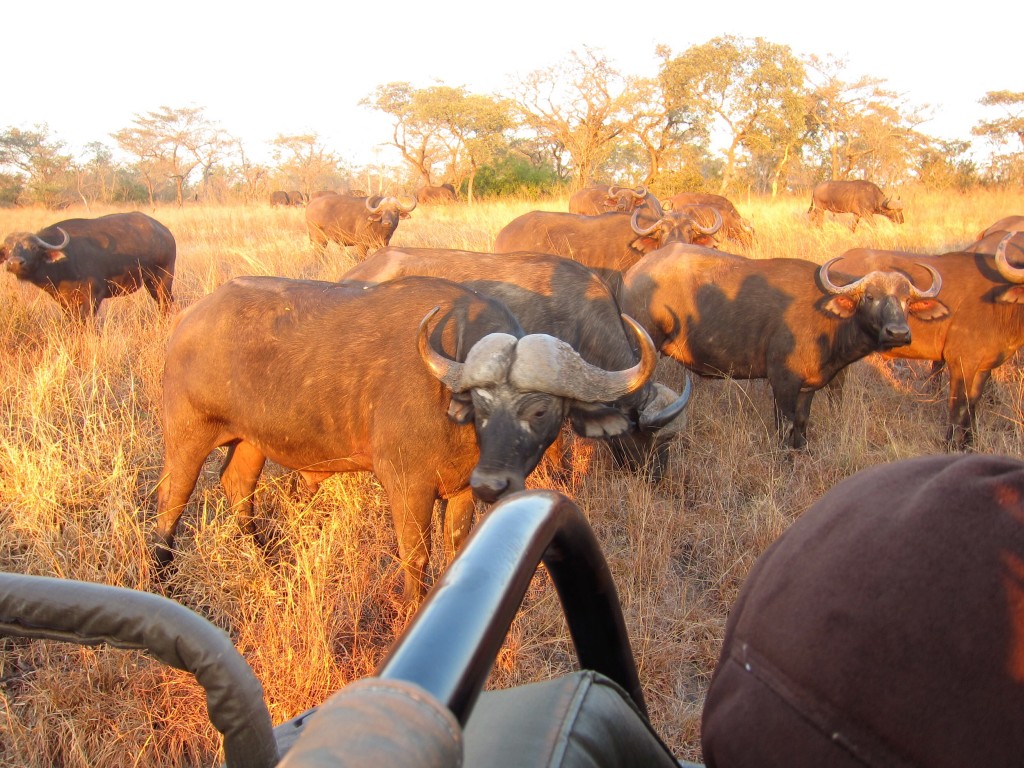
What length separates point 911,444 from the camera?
5.57 meters

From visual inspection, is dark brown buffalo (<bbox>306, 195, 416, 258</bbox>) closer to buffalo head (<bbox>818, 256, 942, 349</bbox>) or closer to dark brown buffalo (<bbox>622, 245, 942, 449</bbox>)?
dark brown buffalo (<bbox>622, 245, 942, 449</bbox>)

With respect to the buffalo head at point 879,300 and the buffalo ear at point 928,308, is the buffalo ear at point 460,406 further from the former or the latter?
the buffalo ear at point 928,308

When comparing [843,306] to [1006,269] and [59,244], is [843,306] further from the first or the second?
[59,244]

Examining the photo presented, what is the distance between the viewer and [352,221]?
15648 mm

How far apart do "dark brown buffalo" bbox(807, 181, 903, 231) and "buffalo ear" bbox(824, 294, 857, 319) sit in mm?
13425

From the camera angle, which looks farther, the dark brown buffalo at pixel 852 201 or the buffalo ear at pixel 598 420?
the dark brown buffalo at pixel 852 201

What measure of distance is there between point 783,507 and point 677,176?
69.3 ft

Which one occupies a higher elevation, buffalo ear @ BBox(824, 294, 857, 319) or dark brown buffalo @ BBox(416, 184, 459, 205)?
buffalo ear @ BBox(824, 294, 857, 319)

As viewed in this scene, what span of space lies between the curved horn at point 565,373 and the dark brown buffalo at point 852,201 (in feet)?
53.4

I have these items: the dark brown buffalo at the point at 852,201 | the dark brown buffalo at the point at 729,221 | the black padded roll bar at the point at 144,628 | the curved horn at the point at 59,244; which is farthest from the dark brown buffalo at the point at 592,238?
the dark brown buffalo at the point at 852,201

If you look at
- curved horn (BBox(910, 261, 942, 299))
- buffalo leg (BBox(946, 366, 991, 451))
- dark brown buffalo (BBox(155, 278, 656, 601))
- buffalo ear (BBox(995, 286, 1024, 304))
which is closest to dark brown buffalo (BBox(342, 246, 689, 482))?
dark brown buffalo (BBox(155, 278, 656, 601))

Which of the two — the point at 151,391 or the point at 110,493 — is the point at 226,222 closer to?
→ the point at 151,391

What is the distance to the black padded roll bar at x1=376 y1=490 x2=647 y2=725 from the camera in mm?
616

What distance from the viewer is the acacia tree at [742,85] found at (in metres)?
26.1
